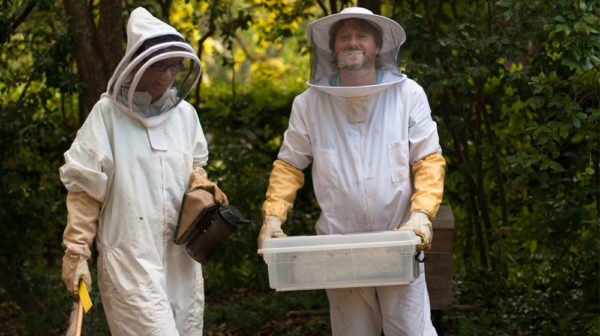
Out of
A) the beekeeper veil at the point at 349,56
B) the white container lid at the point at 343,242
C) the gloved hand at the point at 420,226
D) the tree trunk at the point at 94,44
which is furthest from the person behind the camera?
the tree trunk at the point at 94,44

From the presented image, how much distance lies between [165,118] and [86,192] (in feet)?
1.48

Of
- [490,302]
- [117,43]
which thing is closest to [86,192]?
[117,43]

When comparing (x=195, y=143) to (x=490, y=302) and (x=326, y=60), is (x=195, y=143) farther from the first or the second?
(x=490, y=302)

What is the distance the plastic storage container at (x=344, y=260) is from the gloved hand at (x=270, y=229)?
0.67 feet

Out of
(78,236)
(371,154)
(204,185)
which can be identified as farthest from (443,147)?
(78,236)

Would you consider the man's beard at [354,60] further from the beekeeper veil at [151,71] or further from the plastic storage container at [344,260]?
the plastic storage container at [344,260]

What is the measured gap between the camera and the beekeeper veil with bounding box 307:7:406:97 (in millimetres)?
3025

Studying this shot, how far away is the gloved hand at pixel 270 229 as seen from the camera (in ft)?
9.81

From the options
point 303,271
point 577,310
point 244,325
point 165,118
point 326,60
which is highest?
point 326,60

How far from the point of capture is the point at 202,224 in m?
2.98

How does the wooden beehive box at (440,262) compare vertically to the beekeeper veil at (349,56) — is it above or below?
below

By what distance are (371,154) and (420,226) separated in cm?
40

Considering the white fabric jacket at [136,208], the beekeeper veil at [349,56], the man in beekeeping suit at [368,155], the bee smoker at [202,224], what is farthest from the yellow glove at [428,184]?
the white fabric jacket at [136,208]

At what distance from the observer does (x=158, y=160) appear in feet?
9.70
